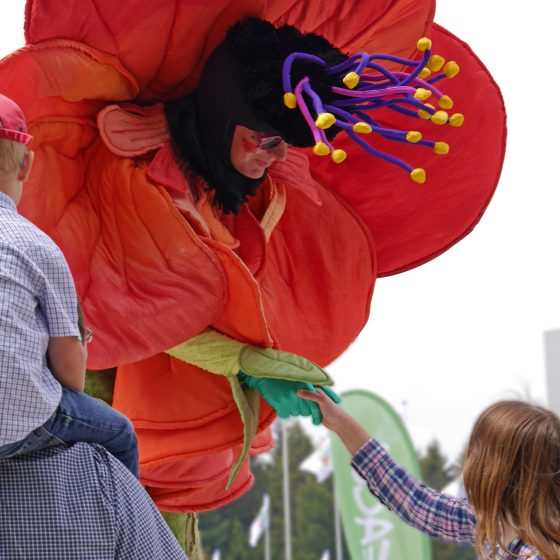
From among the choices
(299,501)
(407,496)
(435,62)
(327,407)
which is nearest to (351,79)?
(435,62)

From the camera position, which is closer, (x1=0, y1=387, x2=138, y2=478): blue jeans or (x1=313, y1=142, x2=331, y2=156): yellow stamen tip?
(x1=0, y1=387, x2=138, y2=478): blue jeans

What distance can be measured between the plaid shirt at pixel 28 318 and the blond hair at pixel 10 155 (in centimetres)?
3

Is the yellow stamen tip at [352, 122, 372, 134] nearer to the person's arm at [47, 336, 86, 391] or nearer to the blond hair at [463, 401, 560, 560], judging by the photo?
the blond hair at [463, 401, 560, 560]

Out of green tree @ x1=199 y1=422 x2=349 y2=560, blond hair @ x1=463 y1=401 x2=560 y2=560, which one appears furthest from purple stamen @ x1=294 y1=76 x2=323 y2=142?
green tree @ x1=199 y1=422 x2=349 y2=560

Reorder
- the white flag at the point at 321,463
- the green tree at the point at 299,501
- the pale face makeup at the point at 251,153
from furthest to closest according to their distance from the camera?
1. the green tree at the point at 299,501
2. the white flag at the point at 321,463
3. the pale face makeup at the point at 251,153

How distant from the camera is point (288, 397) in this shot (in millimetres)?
1855

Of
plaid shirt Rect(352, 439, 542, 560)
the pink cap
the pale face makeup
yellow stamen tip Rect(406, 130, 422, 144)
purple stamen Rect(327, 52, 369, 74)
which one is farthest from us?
the pale face makeup

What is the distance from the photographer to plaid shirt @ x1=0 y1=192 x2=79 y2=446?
1.16 meters

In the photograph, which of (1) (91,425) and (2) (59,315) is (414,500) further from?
(2) (59,315)

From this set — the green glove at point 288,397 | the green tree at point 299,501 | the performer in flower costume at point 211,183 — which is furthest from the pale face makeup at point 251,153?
the green tree at point 299,501

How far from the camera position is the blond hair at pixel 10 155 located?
1.27 meters

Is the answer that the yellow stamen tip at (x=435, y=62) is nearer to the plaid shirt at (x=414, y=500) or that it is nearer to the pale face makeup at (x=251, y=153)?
the pale face makeup at (x=251, y=153)

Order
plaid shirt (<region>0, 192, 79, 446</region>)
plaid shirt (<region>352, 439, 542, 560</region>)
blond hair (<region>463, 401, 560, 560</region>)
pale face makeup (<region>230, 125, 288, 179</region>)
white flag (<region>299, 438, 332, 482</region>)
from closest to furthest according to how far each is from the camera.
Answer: plaid shirt (<region>0, 192, 79, 446</region>), blond hair (<region>463, 401, 560, 560</region>), plaid shirt (<region>352, 439, 542, 560</region>), pale face makeup (<region>230, 125, 288, 179</region>), white flag (<region>299, 438, 332, 482</region>)

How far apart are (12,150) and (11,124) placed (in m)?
0.03
